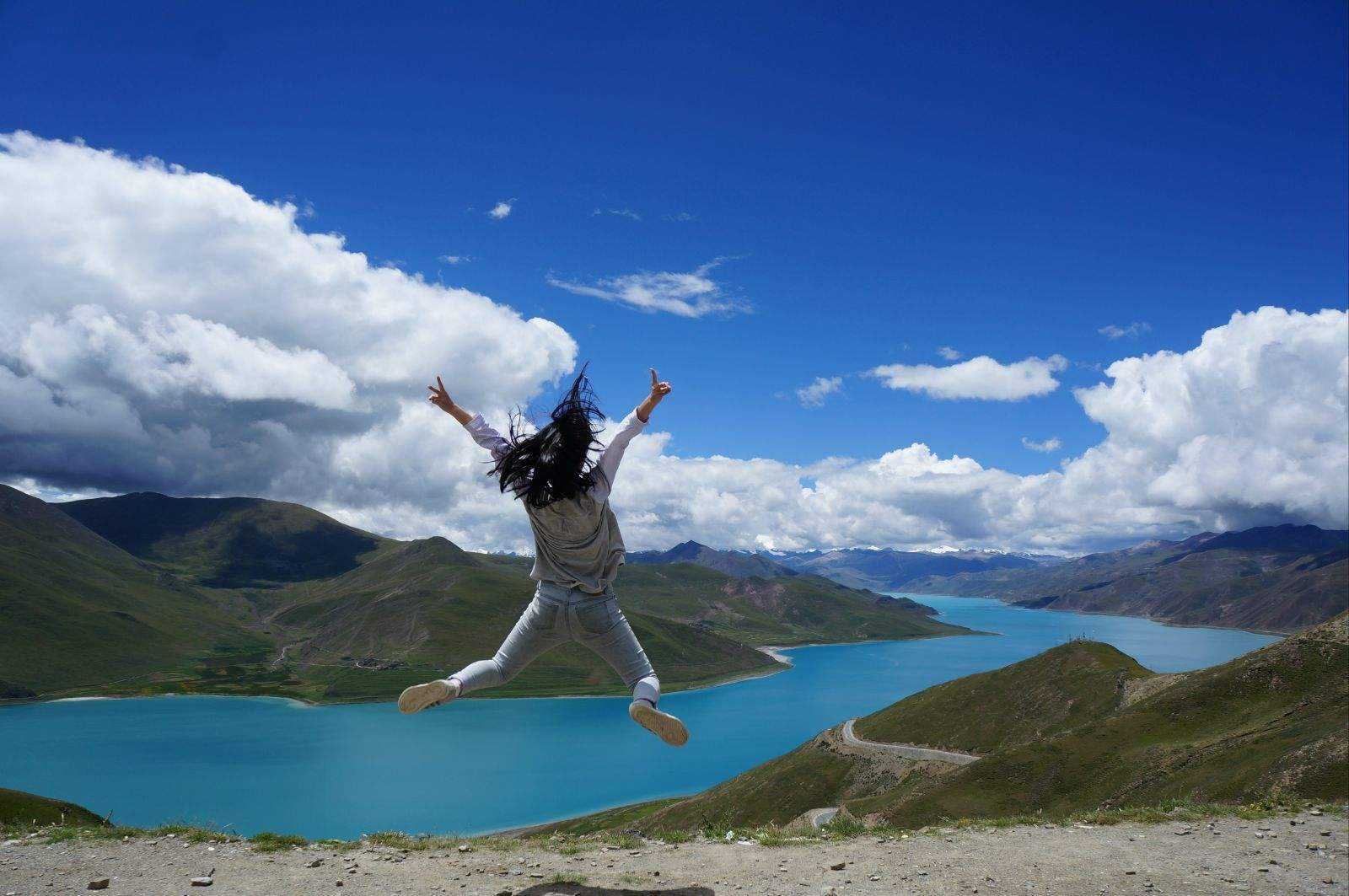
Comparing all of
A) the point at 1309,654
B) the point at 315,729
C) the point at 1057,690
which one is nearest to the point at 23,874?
the point at 1309,654

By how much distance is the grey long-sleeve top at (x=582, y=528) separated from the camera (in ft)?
23.3

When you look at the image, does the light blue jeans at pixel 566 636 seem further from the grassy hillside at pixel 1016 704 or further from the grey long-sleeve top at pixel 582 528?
the grassy hillside at pixel 1016 704

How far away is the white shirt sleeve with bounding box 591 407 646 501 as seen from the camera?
23.3 feet

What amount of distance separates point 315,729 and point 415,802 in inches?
2799

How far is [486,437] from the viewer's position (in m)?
7.59

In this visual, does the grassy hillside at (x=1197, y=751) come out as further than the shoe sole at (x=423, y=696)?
Yes

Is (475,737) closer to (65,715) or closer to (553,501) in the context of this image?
(65,715)

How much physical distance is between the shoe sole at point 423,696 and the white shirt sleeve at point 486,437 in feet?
7.24

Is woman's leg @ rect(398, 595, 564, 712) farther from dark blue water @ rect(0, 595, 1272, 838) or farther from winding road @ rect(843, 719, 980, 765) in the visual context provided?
dark blue water @ rect(0, 595, 1272, 838)

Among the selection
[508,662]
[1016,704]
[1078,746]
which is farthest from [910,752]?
[508,662]

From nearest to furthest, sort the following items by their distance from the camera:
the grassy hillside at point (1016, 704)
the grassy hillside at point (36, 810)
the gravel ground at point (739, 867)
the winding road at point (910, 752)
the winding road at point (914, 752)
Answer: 1. the gravel ground at point (739, 867)
2. the grassy hillside at point (36, 810)
3. the winding road at point (910, 752)
4. the winding road at point (914, 752)
5. the grassy hillside at point (1016, 704)

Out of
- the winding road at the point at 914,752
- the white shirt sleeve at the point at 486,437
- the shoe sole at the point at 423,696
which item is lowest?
the winding road at the point at 914,752

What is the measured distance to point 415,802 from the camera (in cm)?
11856

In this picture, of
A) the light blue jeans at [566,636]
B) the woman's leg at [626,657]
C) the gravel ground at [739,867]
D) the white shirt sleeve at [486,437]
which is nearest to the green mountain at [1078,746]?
the gravel ground at [739,867]
